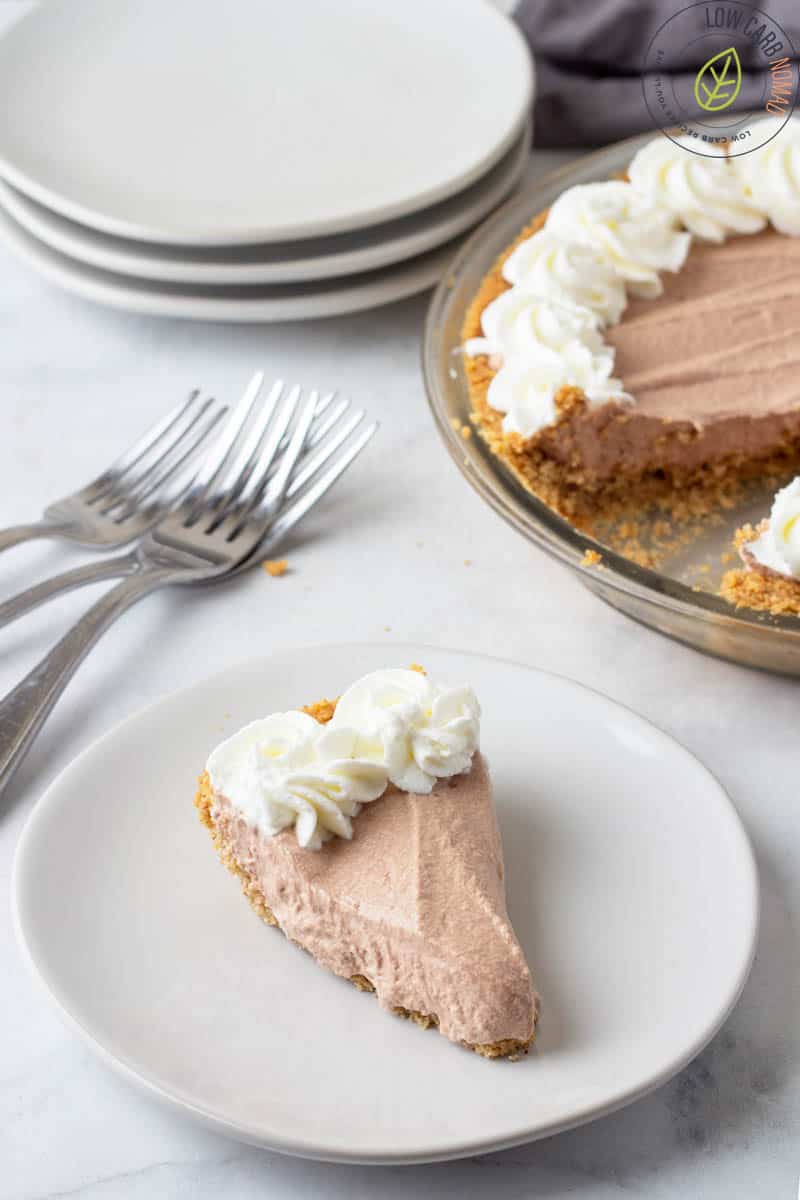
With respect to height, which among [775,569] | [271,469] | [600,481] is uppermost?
[271,469]

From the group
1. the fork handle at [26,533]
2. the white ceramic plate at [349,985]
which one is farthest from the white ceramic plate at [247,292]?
the white ceramic plate at [349,985]

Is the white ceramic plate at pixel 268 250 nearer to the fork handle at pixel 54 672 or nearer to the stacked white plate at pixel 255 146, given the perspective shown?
the stacked white plate at pixel 255 146

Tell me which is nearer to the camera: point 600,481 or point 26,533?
point 26,533

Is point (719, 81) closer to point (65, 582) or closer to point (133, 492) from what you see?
point (133, 492)

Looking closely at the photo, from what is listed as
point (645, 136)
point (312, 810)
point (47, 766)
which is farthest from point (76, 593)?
point (645, 136)

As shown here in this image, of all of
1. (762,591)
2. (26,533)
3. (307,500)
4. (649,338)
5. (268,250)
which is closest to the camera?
(762,591)

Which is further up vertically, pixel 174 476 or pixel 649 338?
pixel 174 476

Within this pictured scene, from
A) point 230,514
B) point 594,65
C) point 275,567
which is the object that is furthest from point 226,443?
point 594,65
